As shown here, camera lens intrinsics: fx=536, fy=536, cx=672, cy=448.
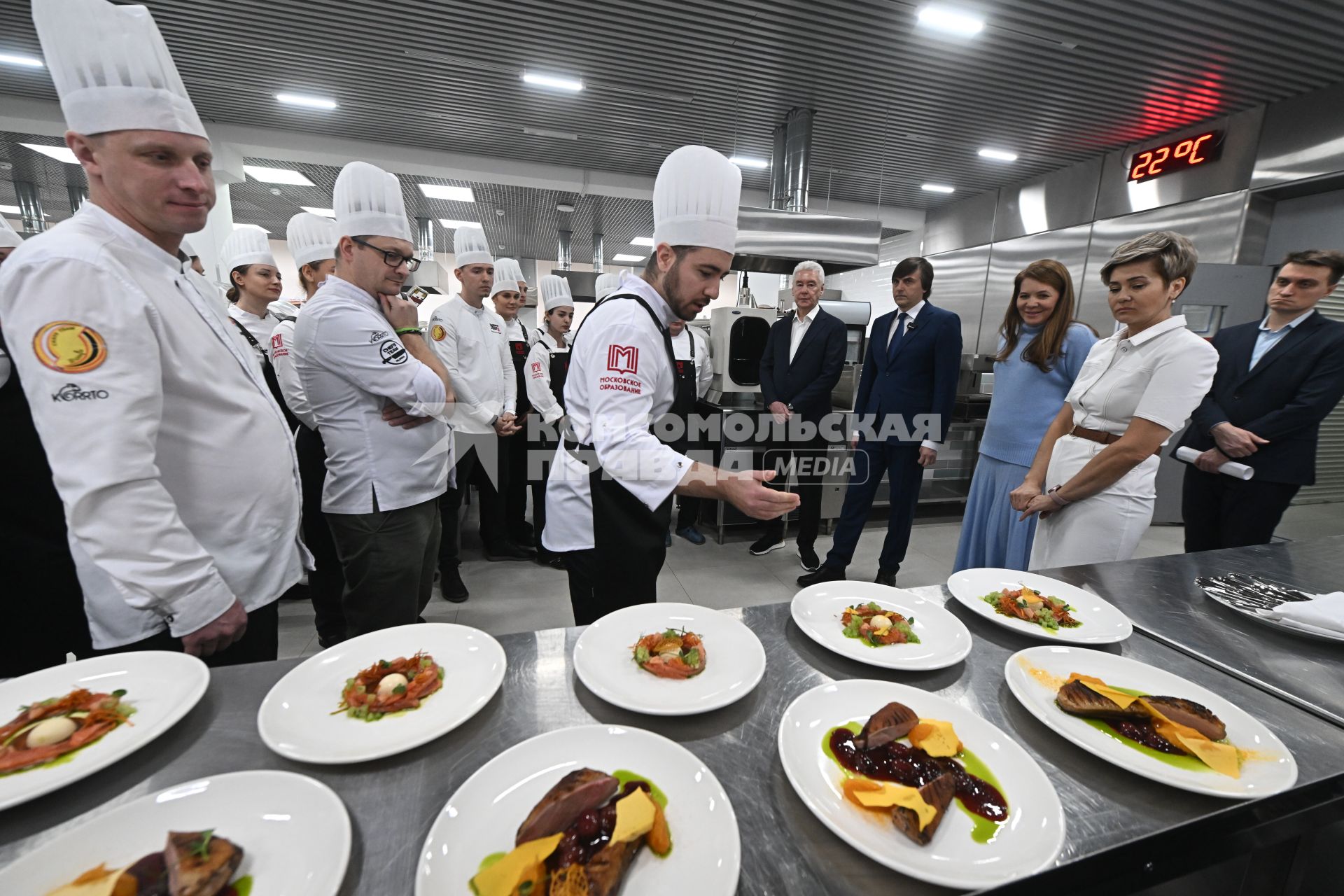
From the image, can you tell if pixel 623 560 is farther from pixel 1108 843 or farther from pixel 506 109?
pixel 506 109

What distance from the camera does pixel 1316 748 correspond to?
0.77 m

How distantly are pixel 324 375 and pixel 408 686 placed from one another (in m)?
1.13

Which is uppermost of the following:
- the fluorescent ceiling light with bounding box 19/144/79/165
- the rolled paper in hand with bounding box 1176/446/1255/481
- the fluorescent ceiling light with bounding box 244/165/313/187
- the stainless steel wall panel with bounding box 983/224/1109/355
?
the fluorescent ceiling light with bounding box 244/165/313/187

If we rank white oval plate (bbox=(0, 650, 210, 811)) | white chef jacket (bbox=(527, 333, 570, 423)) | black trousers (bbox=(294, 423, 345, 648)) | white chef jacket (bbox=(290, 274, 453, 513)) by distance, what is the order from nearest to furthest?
1. white oval plate (bbox=(0, 650, 210, 811))
2. white chef jacket (bbox=(290, 274, 453, 513))
3. black trousers (bbox=(294, 423, 345, 648))
4. white chef jacket (bbox=(527, 333, 570, 423))

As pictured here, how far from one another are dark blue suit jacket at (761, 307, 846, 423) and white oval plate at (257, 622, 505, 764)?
291 cm

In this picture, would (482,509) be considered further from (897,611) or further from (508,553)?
(897,611)

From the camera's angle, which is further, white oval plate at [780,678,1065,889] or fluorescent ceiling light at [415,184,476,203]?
fluorescent ceiling light at [415,184,476,203]

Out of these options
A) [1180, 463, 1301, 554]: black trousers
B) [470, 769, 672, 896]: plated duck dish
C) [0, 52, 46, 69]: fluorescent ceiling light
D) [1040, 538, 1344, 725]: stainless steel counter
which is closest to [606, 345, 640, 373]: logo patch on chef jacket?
[470, 769, 672, 896]: plated duck dish

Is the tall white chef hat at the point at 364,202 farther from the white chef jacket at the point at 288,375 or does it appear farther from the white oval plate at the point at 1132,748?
the white oval plate at the point at 1132,748

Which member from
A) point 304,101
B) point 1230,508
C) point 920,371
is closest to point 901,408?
point 920,371

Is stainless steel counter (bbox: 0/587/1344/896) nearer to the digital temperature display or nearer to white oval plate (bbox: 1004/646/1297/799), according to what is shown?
white oval plate (bbox: 1004/646/1297/799)

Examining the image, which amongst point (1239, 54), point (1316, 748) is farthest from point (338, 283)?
point (1239, 54)

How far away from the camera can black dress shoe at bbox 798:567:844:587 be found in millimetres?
3123

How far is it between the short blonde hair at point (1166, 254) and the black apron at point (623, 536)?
4.75 ft
